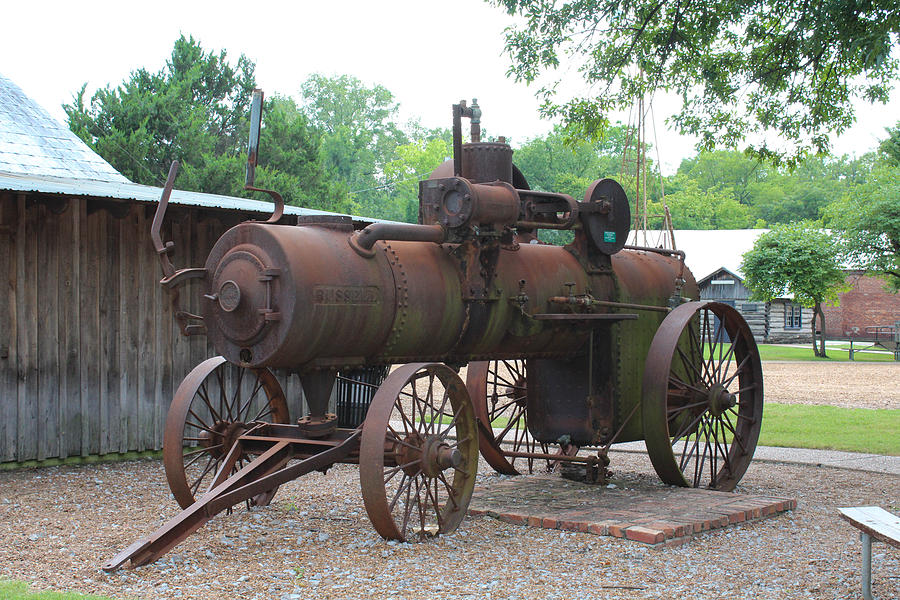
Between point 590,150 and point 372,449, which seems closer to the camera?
point 372,449

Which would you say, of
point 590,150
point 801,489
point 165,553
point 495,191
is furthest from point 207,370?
point 590,150

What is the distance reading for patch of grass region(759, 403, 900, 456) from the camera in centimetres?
1148

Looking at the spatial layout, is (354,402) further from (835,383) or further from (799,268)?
(799,268)

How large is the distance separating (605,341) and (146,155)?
2321 centimetres

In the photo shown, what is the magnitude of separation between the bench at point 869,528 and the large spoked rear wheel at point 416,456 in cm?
232

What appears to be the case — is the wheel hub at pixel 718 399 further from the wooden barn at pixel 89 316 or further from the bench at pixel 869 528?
the wooden barn at pixel 89 316

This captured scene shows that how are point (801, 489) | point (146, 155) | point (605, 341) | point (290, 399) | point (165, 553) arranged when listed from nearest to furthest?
point (165, 553), point (605, 341), point (801, 489), point (290, 399), point (146, 155)

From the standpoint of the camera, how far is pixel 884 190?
30.2 metres

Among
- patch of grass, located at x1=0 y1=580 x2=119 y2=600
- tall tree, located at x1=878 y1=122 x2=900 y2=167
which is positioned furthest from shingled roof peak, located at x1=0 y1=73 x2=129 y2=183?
tall tree, located at x1=878 y1=122 x2=900 y2=167

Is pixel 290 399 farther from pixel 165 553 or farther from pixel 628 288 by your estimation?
pixel 165 553

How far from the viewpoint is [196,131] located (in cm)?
2906

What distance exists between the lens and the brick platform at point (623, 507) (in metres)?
6.44

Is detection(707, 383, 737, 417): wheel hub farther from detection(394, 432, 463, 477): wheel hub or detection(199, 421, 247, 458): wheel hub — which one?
detection(199, 421, 247, 458): wheel hub

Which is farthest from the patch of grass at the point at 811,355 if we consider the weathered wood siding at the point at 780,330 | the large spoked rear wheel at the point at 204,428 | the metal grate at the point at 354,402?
the large spoked rear wheel at the point at 204,428
